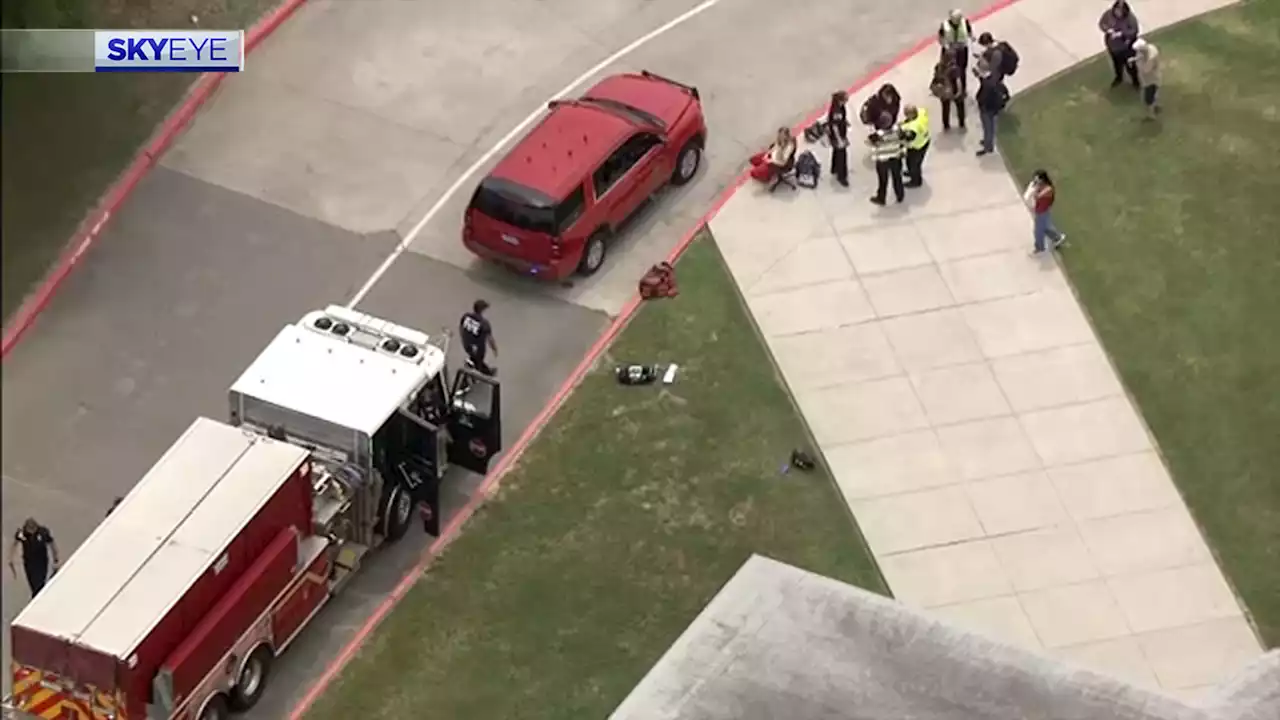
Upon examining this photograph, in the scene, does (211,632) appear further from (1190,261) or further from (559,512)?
(1190,261)

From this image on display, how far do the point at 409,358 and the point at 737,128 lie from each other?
9261 mm

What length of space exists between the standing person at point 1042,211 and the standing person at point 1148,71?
283 centimetres

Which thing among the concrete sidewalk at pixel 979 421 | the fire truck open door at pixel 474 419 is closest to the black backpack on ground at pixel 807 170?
the concrete sidewalk at pixel 979 421

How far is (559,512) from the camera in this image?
20.2m

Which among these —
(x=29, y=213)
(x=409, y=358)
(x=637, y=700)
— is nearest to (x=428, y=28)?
(x=409, y=358)

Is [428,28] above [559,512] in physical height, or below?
above

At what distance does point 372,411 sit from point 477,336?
2788mm

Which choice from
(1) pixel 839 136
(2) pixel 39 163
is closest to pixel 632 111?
(1) pixel 839 136

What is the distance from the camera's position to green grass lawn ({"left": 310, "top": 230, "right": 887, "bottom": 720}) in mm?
18250

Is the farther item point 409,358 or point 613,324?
point 613,324

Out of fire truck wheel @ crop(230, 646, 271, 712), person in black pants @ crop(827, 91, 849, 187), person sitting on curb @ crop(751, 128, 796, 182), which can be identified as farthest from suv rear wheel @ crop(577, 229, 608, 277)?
fire truck wheel @ crop(230, 646, 271, 712)

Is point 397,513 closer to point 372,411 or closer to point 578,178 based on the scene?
point 372,411

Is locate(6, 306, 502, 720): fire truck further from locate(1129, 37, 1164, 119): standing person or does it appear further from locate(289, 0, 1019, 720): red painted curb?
locate(1129, 37, 1164, 119): standing person

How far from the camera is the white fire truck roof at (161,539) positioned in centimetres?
1581
